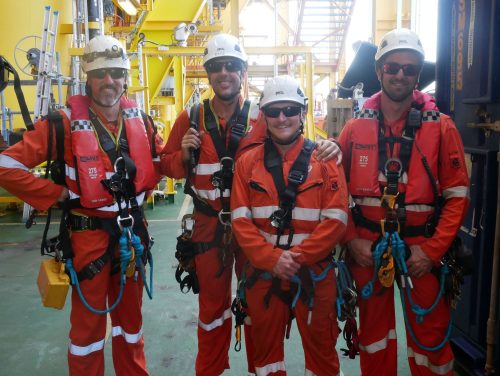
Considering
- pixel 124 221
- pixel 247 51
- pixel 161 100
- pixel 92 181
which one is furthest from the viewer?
pixel 161 100

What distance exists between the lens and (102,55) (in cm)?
293

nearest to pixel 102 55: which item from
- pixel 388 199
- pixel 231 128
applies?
pixel 231 128

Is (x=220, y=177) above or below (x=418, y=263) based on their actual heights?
above

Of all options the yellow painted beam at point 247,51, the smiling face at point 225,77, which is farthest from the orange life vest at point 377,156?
the yellow painted beam at point 247,51

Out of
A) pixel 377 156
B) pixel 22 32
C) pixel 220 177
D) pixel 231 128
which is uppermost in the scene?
pixel 22 32

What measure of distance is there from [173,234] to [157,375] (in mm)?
4227

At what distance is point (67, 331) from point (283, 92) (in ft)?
10.7

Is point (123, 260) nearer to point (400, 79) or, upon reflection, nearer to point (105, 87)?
point (105, 87)

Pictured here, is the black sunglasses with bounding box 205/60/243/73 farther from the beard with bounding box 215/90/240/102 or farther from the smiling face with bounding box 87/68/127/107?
the smiling face with bounding box 87/68/127/107

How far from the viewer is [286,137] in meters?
2.67

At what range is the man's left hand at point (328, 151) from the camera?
2656mm

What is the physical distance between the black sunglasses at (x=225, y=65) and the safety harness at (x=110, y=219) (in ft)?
2.52

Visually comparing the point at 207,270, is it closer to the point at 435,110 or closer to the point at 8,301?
the point at 435,110

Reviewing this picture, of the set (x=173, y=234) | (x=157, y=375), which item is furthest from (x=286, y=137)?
(x=173, y=234)
